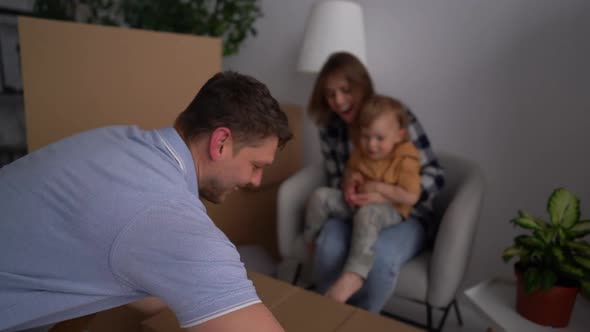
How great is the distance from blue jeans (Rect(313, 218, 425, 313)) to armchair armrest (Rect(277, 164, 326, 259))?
149 millimetres

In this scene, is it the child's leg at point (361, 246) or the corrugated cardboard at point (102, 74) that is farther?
the child's leg at point (361, 246)

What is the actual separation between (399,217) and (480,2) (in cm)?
93

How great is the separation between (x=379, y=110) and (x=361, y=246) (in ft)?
1.52

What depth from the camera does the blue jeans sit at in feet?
4.18

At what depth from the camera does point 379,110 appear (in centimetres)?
140

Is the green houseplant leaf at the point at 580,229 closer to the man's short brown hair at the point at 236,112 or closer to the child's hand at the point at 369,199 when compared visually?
the child's hand at the point at 369,199

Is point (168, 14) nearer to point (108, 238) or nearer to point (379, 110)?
point (379, 110)

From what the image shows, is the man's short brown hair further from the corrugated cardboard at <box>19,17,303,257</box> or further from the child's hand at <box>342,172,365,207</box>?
the child's hand at <box>342,172,365,207</box>

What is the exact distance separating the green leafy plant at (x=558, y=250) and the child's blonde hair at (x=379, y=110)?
0.55m

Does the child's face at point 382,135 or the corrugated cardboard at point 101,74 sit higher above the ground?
the corrugated cardboard at point 101,74

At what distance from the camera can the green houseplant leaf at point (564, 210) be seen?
99cm

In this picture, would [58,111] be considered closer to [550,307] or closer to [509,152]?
[550,307]

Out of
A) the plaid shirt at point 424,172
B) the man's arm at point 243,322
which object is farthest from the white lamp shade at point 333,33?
the man's arm at point 243,322

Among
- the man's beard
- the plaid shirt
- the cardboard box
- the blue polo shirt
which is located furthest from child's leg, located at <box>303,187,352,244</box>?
the blue polo shirt
